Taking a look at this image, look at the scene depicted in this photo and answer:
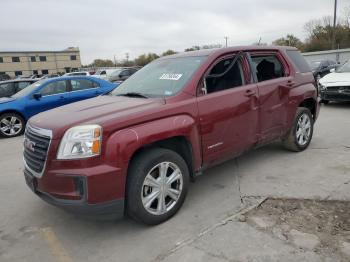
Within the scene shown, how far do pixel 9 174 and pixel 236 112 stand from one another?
12.6ft

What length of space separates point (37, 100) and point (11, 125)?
3.11 ft

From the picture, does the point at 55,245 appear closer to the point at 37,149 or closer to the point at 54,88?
the point at 37,149

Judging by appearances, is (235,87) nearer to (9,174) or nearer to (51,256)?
(51,256)

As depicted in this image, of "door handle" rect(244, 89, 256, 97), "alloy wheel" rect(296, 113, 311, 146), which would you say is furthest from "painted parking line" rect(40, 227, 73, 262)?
"alloy wheel" rect(296, 113, 311, 146)

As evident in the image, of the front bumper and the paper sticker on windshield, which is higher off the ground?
the paper sticker on windshield

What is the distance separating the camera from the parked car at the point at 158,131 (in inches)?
121

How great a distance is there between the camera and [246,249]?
300 centimetres

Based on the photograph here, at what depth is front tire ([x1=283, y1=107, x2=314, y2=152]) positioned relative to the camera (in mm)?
5460

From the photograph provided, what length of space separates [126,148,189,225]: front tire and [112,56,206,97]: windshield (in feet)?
2.64

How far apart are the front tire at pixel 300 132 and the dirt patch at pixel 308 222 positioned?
1801mm

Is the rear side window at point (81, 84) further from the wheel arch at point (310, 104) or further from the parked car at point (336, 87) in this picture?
the parked car at point (336, 87)

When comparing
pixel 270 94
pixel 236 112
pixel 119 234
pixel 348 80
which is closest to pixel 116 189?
pixel 119 234

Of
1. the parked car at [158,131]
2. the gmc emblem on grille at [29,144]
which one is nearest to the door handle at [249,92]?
the parked car at [158,131]

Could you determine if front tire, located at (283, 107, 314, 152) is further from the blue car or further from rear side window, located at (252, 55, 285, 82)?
the blue car
